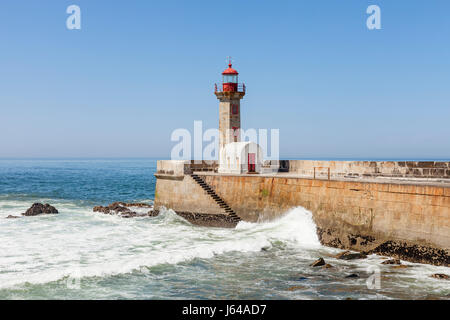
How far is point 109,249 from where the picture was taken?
49.2ft

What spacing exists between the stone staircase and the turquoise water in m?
0.74

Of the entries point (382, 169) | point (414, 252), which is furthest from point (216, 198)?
point (414, 252)

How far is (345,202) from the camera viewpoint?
15.5 metres

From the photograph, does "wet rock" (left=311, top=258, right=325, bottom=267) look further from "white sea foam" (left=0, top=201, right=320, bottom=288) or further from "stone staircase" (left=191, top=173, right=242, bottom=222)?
"stone staircase" (left=191, top=173, right=242, bottom=222)

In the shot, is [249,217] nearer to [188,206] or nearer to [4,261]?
[188,206]

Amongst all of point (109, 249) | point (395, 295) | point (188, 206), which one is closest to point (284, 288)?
point (395, 295)

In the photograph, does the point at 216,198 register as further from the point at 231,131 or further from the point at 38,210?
the point at 38,210

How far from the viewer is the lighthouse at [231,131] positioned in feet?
76.0

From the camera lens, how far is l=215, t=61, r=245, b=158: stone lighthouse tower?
24.6 metres

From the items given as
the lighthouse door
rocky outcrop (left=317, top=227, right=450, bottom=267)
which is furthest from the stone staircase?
rocky outcrop (left=317, top=227, right=450, bottom=267)

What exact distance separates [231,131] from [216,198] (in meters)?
5.38

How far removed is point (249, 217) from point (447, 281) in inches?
383

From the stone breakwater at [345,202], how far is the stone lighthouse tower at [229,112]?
218 centimetres
